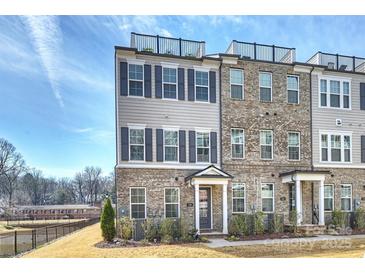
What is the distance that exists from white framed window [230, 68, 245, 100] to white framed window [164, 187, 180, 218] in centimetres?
422

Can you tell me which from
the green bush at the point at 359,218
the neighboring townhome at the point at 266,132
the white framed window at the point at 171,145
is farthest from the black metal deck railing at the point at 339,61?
the white framed window at the point at 171,145

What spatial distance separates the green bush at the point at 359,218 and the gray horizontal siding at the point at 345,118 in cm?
191

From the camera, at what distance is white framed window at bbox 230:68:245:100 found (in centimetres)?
1225

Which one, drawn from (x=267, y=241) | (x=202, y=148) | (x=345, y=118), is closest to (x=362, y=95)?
(x=345, y=118)

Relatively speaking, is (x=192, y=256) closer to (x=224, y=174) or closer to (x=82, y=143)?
(x=224, y=174)

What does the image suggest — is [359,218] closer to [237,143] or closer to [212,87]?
[237,143]

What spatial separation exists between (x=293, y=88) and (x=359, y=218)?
5694mm

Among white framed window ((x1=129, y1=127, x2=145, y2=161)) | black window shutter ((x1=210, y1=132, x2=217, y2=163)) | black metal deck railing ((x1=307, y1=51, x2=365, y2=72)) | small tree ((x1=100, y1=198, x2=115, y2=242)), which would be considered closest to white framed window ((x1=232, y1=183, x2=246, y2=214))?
black window shutter ((x1=210, y1=132, x2=217, y2=163))

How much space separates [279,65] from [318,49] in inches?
84.7

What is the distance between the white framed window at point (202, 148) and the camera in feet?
38.7

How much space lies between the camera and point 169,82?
38.2 feet

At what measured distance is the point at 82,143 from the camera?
12406 millimetres
